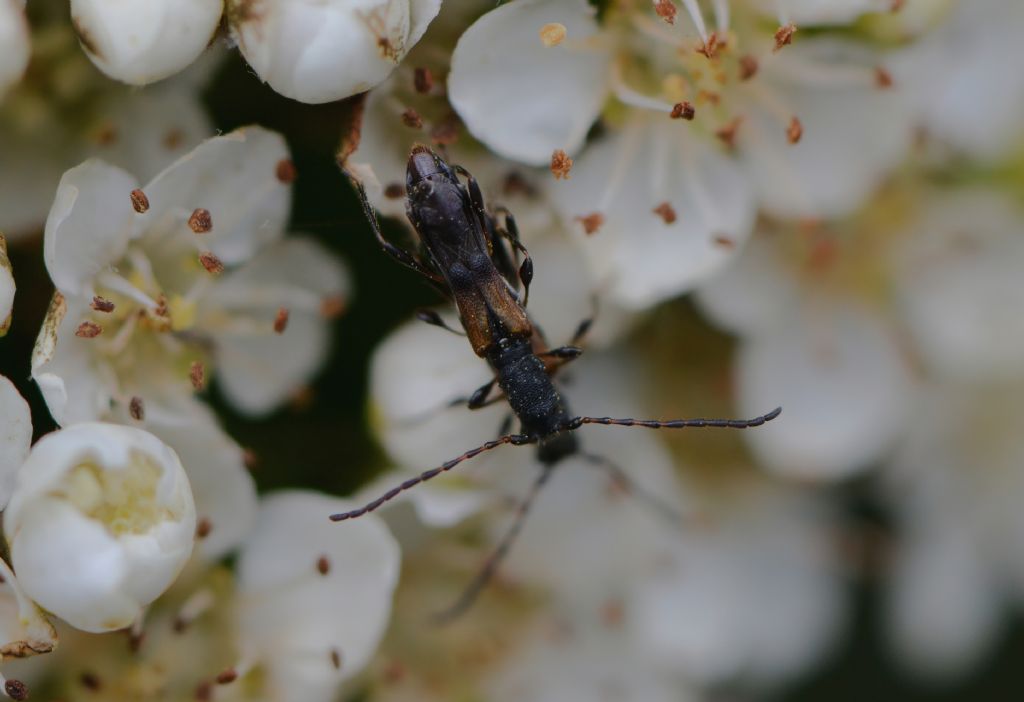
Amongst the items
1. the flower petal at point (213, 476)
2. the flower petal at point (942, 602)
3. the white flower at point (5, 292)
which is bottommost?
the flower petal at point (942, 602)

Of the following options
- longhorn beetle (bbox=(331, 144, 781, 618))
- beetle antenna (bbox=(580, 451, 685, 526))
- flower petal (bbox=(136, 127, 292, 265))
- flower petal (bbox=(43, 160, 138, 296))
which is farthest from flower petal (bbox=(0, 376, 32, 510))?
beetle antenna (bbox=(580, 451, 685, 526))

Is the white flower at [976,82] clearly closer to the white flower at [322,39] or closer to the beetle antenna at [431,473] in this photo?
the beetle antenna at [431,473]

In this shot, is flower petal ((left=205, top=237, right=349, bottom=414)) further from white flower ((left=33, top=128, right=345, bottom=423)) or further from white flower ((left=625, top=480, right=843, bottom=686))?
white flower ((left=625, top=480, right=843, bottom=686))

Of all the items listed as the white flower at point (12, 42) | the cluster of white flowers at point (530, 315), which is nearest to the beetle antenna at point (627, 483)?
the cluster of white flowers at point (530, 315)

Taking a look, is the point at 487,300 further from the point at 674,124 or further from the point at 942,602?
the point at 942,602

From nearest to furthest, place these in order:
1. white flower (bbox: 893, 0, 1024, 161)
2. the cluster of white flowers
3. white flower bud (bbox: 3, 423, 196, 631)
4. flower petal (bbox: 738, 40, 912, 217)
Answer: white flower bud (bbox: 3, 423, 196, 631), the cluster of white flowers, flower petal (bbox: 738, 40, 912, 217), white flower (bbox: 893, 0, 1024, 161)

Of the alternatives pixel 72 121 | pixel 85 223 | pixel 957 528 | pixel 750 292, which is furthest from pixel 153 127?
pixel 957 528
